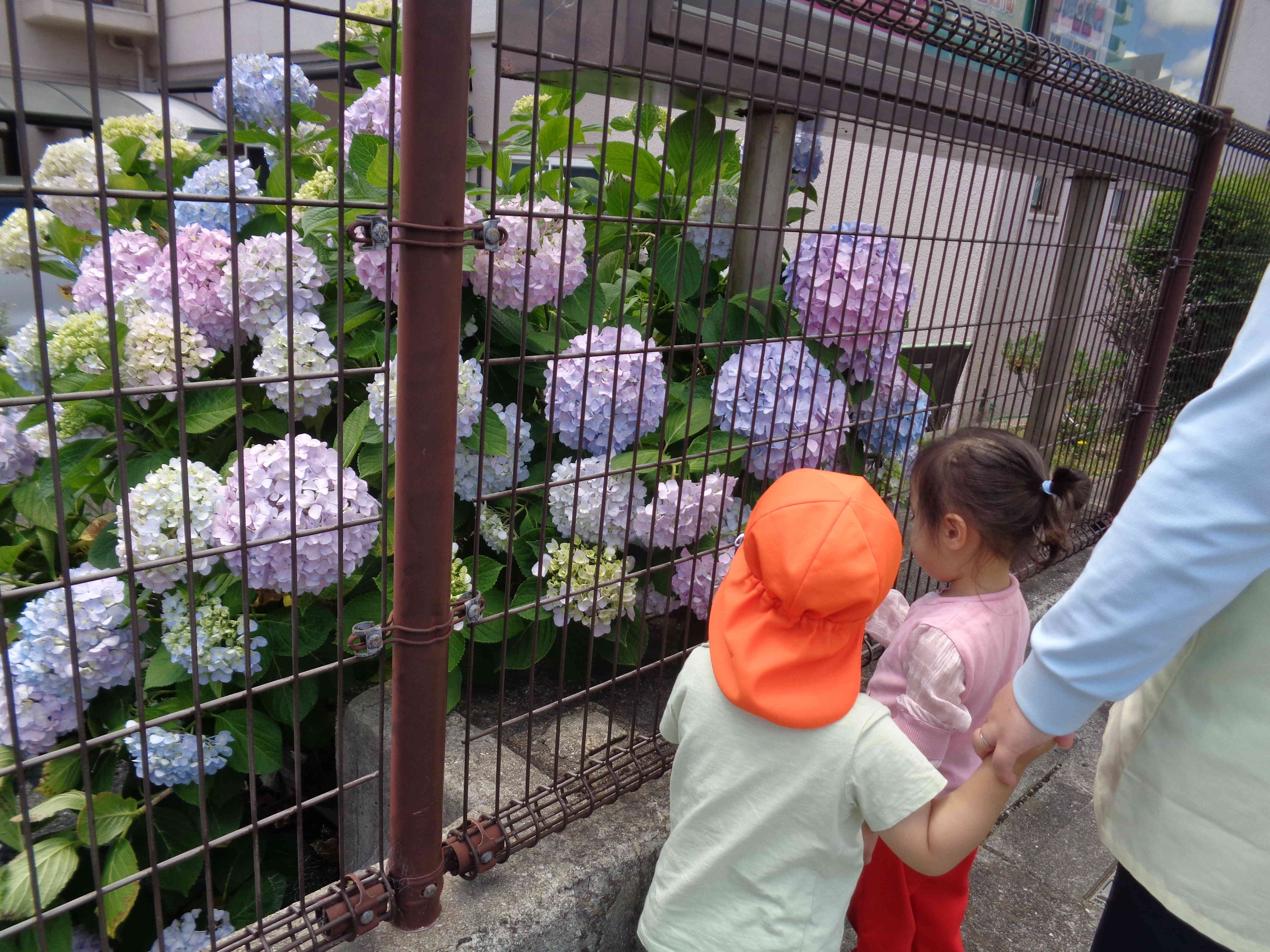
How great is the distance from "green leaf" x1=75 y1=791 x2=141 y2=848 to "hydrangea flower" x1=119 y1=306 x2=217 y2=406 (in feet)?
2.31

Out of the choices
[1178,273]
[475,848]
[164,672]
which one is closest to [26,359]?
A: [164,672]

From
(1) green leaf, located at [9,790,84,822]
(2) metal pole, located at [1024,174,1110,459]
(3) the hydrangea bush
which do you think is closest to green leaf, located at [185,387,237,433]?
(3) the hydrangea bush

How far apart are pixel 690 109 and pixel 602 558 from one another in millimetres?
1138

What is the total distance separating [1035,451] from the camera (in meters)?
1.73

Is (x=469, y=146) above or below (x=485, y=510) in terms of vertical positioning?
above

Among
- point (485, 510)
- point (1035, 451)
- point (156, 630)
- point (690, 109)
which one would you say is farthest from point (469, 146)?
point (1035, 451)

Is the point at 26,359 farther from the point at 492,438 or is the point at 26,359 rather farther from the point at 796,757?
the point at 796,757

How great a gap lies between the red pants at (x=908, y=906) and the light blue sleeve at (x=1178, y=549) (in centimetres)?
88

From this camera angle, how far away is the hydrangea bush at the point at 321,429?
140cm

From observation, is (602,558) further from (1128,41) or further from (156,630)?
(1128,41)

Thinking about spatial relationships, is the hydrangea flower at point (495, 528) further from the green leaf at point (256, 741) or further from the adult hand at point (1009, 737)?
the adult hand at point (1009, 737)

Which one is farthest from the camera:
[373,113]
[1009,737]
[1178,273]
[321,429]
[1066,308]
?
[1178,273]

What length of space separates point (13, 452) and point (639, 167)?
155 cm

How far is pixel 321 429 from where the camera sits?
2.04 meters
